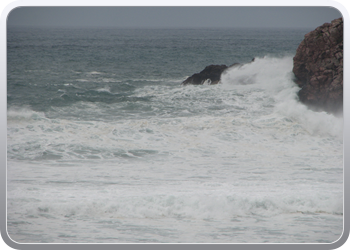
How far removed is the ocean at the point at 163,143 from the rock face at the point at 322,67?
213 mm

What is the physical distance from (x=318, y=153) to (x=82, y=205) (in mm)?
3728

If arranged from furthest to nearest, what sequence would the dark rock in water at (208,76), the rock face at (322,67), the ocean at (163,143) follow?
the dark rock in water at (208,76) → the rock face at (322,67) → the ocean at (163,143)

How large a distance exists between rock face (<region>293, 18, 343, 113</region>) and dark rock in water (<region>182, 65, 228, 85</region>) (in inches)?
72.1

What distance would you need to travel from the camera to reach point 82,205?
4.59 metres

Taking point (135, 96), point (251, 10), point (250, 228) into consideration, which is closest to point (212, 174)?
point (250, 228)

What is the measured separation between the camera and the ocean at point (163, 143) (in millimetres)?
4379

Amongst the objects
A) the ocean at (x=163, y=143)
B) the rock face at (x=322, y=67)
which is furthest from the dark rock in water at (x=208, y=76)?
the rock face at (x=322, y=67)

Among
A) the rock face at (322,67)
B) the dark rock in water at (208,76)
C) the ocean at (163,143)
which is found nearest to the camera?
the ocean at (163,143)

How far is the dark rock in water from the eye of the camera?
8344 mm

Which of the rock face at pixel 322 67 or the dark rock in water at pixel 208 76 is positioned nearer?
the rock face at pixel 322 67

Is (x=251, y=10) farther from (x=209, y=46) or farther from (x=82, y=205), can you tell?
(x=82, y=205)

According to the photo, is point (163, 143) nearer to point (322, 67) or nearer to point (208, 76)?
point (208, 76)

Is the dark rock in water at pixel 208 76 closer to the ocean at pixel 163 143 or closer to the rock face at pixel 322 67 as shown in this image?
the ocean at pixel 163 143

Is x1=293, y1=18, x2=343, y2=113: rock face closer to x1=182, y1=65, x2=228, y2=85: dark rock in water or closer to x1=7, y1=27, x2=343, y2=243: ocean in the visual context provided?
x1=7, y1=27, x2=343, y2=243: ocean
